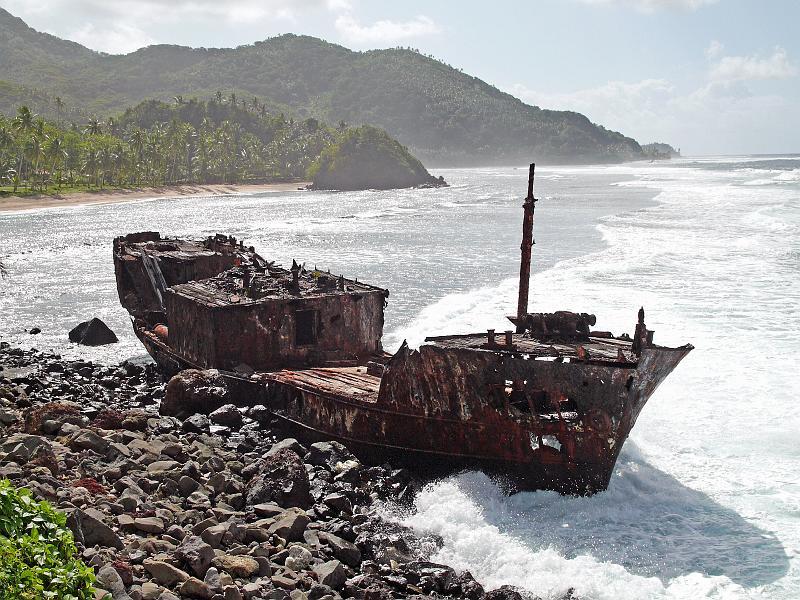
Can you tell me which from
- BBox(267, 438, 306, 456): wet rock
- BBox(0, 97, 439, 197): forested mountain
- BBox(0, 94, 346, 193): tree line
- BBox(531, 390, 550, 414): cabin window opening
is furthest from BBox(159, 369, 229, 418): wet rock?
BBox(0, 94, 346, 193): tree line

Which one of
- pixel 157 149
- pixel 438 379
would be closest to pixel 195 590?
pixel 438 379

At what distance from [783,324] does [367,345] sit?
1395cm

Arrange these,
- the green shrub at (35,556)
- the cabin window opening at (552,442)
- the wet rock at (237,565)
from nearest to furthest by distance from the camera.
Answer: the green shrub at (35,556) → the wet rock at (237,565) → the cabin window opening at (552,442)

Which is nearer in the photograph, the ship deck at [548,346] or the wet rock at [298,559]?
the wet rock at [298,559]

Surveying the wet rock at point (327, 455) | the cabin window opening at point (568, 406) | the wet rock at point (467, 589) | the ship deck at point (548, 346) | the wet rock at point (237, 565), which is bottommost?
the wet rock at point (467, 589)

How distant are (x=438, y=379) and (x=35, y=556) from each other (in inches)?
326

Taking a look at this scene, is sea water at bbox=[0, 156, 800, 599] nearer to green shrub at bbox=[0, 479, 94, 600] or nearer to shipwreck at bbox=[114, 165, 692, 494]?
shipwreck at bbox=[114, 165, 692, 494]

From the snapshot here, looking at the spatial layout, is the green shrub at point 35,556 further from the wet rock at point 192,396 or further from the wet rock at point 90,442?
the wet rock at point 192,396

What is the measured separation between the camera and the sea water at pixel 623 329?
11.9 meters

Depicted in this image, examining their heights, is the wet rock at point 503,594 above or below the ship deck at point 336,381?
below

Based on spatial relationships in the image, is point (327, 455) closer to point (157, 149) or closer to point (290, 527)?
point (290, 527)

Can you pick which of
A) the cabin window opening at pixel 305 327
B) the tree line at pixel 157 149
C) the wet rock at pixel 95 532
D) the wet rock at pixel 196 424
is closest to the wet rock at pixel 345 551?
the wet rock at pixel 95 532

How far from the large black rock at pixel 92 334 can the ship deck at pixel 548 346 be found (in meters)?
15.4

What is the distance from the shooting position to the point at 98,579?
8.03m
